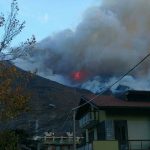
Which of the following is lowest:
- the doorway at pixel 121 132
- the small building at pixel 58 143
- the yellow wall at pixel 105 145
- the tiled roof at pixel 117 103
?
the yellow wall at pixel 105 145

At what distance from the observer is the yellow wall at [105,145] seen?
34.2 metres

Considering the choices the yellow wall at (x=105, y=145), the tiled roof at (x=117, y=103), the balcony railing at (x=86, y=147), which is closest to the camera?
the yellow wall at (x=105, y=145)

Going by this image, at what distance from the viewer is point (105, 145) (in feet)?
113

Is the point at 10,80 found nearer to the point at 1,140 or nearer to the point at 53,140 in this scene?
the point at 1,140

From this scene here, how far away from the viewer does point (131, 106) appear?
120ft

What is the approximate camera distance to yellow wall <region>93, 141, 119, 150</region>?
3425cm

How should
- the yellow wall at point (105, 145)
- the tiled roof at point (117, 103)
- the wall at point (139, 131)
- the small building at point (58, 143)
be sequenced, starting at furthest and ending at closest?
1. the small building at point (58, 143)
2. the tiled roof at point (117, 103)
3. the wall at point (139, 131)
4. the yellow wall at point (105, 145)

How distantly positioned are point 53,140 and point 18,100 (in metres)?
44.5

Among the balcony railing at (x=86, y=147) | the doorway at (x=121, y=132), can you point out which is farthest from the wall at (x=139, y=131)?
the balcony railing at (x=86, y=147)

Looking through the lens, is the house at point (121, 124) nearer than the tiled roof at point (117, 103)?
Yes

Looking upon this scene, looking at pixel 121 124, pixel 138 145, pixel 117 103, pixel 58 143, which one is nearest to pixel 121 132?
pixel 121 124

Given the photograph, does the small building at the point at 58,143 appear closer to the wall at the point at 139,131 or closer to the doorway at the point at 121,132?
the doorway at the point at 121,132

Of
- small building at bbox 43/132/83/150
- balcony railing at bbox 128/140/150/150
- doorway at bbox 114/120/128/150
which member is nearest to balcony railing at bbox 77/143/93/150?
doorway at bbox 114/120/128/150

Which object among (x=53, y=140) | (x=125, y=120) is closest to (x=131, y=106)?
(x=125, y=120)
